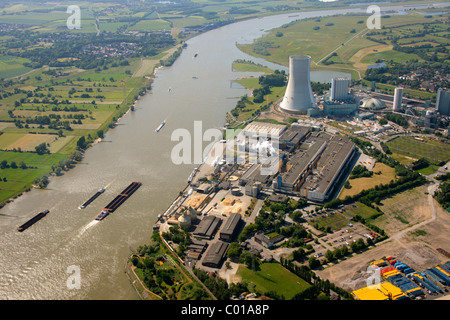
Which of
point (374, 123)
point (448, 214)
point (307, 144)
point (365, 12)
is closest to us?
point (448, 214)

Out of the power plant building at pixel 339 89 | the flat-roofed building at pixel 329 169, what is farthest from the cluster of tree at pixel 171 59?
the flat-roofed building at pixel 329 169

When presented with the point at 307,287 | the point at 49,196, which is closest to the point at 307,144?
the point at 307,287

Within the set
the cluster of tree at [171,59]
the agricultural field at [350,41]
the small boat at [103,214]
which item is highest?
the agricultural field at [350,41]

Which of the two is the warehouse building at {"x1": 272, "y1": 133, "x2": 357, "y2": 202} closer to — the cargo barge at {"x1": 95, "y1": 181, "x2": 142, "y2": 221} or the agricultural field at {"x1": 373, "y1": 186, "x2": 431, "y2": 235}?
the agricultural field at {"x1": 373, "y1": 186, "x2": 431, "y2": 235}

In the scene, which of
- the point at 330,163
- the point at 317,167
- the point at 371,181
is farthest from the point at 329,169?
the point at 371,181

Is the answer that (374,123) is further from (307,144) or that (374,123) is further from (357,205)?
(357,205)

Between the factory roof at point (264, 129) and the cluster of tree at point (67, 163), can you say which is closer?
the cluster of tree at point (67, 163)

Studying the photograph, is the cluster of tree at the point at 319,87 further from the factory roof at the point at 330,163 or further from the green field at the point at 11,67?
the green field at the point at 11,67
